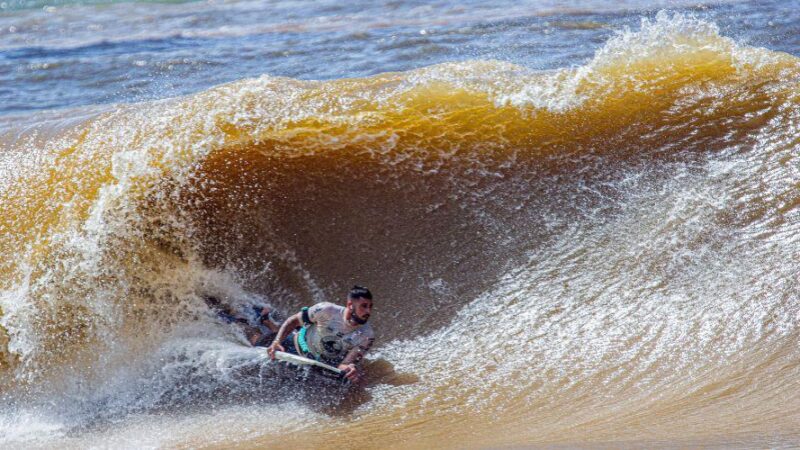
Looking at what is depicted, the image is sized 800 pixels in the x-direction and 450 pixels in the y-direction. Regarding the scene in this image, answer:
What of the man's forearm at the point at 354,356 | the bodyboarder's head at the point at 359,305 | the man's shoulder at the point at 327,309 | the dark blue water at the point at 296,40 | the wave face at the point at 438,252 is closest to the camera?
the wave face at the point at 438,252

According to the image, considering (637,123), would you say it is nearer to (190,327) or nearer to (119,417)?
(190,327)

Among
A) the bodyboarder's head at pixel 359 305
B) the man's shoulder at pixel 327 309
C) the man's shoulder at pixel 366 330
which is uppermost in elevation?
the bodyboarder's head at pixel 359 305

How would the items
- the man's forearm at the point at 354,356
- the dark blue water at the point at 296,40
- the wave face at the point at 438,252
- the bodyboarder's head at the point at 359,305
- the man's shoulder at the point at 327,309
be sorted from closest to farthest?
the wave face at the point at 438,252, the bodyboarder's head at the point at 359,305, the man's forearm at the point at 354,356, the man's shoulder at the point at 327,309, the dark blue water at the point at 296,40

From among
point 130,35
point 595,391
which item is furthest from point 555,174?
point 130,35

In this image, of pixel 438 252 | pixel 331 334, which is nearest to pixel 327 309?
pixel 331 334

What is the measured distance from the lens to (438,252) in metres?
6.32

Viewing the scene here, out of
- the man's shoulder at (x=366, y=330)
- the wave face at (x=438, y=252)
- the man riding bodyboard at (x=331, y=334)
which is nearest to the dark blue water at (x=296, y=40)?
the wave face at (x=438, y=252)

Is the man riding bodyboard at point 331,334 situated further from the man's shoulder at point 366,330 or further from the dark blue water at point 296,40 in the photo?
the dark blue water at point 296,40

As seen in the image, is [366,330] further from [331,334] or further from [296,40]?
[296,40]

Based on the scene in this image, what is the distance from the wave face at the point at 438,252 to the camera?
16.7 feet

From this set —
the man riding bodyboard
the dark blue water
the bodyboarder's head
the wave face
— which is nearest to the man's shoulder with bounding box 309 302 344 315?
the man riding bodyboard

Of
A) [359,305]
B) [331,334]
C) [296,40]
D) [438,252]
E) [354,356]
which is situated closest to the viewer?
[359,305]

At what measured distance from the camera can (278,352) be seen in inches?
217

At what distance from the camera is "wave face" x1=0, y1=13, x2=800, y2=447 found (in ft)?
16.7
